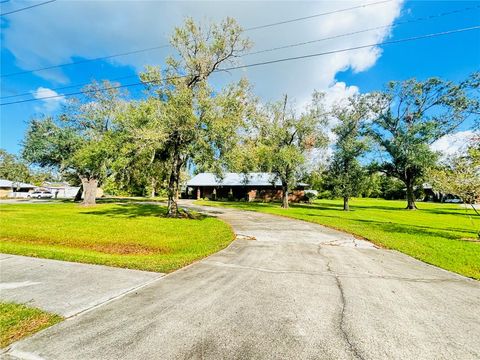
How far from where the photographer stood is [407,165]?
1270 inches

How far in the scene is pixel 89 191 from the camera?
99.8 ft

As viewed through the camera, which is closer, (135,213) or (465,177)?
(465,177)

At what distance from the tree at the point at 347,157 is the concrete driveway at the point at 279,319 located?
24.5 m

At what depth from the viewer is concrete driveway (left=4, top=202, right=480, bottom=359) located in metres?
3.17

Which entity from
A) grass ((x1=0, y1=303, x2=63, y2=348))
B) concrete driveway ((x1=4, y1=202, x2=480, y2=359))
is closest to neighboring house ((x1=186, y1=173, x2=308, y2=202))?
concrete driveway ((x1=4, y1=202, x2=480, y2=359))

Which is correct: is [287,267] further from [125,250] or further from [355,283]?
[125,250]

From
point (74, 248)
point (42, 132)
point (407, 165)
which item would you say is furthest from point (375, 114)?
point (42, 132)

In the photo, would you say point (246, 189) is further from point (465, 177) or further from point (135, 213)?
point (465, 177)

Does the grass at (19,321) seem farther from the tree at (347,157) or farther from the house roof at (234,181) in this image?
the house roof at (234,181)

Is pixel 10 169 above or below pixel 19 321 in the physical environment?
above

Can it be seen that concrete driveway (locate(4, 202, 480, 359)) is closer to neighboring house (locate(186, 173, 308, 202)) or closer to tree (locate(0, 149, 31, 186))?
neighboring house (locate(186, 173, 308, 202))

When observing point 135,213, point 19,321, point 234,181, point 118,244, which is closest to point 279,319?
point 19,321

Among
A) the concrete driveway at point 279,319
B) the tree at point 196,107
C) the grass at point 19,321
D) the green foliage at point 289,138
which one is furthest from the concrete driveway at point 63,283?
the green foliage at point 289,138

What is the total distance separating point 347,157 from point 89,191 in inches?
1281
